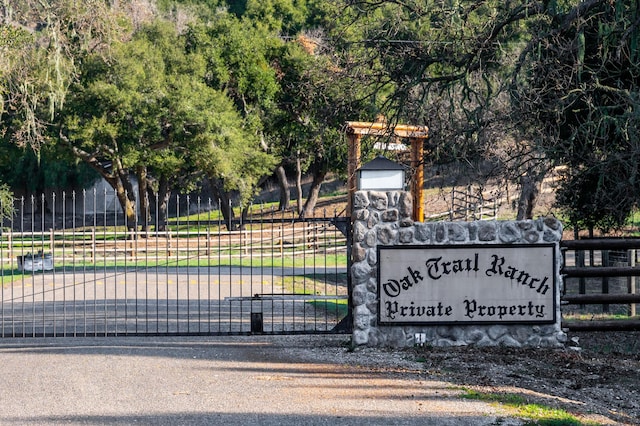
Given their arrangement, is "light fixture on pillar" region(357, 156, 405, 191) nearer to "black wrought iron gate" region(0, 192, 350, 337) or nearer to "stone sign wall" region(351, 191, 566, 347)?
"stone sign wall" region(351, 191, 566, 347)

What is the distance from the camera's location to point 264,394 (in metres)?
8.40

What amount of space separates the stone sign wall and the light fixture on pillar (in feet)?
0.40

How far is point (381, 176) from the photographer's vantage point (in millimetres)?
10891

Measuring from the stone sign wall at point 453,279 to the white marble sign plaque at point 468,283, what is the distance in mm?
12

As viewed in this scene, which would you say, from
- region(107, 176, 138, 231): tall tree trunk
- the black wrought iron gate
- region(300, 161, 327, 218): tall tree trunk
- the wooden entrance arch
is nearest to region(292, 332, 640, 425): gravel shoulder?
the black wrought iron gate

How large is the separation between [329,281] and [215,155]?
11.8 m

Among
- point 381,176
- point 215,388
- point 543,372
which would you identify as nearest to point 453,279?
point 381,176

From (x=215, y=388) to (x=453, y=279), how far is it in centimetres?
349

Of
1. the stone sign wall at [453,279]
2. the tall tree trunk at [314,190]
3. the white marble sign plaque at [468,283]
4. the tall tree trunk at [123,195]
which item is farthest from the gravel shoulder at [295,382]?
the tall tree trunk at [314,190]

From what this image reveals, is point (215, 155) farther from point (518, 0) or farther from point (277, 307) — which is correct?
point (518, 0)

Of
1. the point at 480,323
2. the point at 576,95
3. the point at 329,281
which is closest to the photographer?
the point at 480,323

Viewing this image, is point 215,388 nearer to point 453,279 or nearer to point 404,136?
point 453,279

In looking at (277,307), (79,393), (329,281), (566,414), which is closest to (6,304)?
(277,307)

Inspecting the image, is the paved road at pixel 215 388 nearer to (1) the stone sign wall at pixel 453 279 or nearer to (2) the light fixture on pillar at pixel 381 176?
(1) the stone sign wall at pixel 453 279
